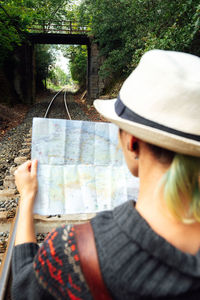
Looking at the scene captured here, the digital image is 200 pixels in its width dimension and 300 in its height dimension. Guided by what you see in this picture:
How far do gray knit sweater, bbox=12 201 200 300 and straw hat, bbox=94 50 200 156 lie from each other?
0.29m

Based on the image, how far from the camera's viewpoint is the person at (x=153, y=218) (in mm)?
727

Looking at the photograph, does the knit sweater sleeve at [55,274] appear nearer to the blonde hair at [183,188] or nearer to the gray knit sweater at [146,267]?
the gray knit sweater at [146,267]

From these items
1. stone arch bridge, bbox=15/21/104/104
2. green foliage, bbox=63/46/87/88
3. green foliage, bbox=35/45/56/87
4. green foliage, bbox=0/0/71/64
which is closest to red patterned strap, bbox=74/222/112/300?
green foliage, bbox=0/0/71/64

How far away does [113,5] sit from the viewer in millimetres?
12250

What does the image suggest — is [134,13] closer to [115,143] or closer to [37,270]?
[115,143]

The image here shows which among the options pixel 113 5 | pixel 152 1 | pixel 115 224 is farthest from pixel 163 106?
pixel 113 5

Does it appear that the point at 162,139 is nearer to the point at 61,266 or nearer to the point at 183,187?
the point at 183,187

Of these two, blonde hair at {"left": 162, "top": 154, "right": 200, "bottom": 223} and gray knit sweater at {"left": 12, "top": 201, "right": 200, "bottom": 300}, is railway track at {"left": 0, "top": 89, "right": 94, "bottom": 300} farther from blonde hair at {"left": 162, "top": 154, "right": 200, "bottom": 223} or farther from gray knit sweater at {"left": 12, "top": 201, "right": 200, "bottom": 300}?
blonde hair at {"left": 162, "top": 154, "right": 200, "bottom": 223}

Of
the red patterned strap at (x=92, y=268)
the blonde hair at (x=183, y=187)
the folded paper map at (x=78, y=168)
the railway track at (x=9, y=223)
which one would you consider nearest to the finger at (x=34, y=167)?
the folded paper map at (x=78, y=168)

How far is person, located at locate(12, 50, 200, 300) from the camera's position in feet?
2.39

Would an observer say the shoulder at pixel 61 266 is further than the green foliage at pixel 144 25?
No

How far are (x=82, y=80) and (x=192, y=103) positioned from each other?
1398 inches

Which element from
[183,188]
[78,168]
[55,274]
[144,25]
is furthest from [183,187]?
[144,25]

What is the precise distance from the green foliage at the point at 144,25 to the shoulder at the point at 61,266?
544 cm
